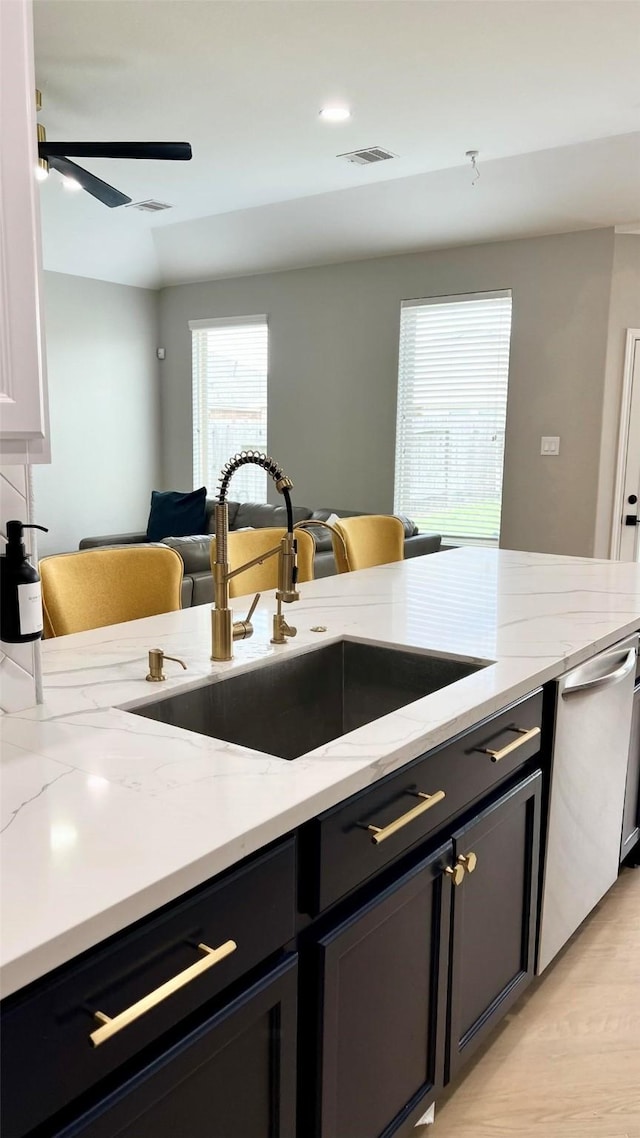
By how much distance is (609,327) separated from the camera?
202 inches

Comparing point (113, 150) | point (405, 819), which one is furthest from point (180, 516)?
point (405, 819)

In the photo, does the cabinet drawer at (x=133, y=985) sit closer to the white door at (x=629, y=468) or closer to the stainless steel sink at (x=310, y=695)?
the stainless steel sink at (x=310, y=695)

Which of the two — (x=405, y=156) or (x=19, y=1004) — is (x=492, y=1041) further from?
(x=405, y=156)

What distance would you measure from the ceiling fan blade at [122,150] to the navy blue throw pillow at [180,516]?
3322 mm

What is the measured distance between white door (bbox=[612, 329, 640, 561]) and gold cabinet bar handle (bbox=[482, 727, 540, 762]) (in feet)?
12.8

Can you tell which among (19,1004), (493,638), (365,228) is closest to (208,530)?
(365,228)

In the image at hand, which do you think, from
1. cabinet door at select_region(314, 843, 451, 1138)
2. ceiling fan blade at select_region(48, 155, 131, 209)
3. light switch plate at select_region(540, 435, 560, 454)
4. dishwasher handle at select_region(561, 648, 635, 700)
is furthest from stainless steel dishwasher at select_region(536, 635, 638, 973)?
light switch plate at select_region(540, 435, 560, 454)

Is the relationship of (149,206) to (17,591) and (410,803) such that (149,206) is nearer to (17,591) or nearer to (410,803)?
(17,591)

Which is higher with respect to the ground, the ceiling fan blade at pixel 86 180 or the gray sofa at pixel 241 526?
the ceiling fan blade at pixel 86 180

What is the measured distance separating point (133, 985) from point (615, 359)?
5.08m

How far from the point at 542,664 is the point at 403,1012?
747 millimetres

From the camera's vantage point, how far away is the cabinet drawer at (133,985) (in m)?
0.79

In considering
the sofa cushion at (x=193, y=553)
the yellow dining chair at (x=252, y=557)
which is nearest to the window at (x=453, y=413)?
the sofa cushion at (x=193, y=553)

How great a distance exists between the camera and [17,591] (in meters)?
1.31
